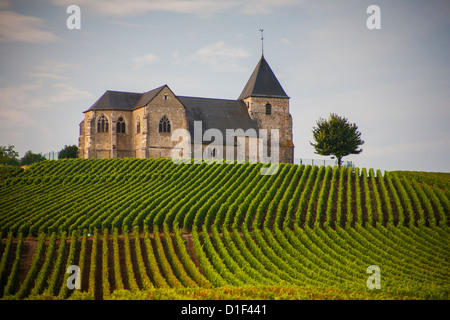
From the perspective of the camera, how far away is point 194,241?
27.8 meters

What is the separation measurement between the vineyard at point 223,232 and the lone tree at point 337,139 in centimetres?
1592

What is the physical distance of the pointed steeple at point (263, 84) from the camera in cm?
6083

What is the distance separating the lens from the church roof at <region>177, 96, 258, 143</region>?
57438mm

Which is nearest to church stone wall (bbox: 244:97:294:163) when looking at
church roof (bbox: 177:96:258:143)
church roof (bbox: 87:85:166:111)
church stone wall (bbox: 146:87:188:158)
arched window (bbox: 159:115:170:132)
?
church roof (bbox: 177:96:258:143)

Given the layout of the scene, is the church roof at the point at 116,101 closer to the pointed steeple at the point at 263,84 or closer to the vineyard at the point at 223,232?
the vineyard at the point at 223,232

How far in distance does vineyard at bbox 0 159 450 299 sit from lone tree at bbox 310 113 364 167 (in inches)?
627

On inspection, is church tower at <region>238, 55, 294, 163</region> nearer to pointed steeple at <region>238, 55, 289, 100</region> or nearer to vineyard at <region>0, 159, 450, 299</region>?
pointed steeple at <region>238, 55, 289, 100</region>

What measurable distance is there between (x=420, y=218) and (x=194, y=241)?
1379cm

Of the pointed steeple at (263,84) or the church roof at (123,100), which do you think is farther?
the pointed steeple at (263,84)

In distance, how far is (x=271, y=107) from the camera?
200ft

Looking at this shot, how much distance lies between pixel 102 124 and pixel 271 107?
19572 mm

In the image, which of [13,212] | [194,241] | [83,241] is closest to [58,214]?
[13,212]

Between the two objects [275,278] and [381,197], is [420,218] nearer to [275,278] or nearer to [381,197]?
[381,197]

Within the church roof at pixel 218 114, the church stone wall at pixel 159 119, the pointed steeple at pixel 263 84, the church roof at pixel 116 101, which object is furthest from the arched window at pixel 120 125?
the pointed steeple at pixel 263 84
